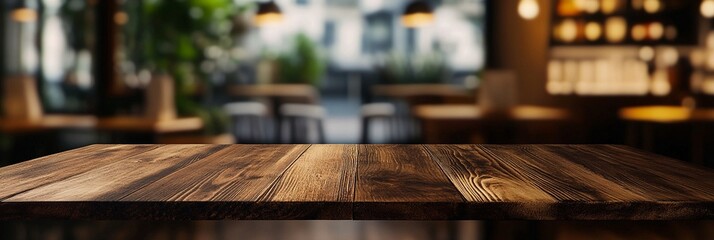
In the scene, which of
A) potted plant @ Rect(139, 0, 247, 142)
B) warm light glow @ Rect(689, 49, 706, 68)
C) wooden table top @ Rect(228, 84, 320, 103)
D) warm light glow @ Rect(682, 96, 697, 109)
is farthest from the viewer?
wooden table top @ Rect(228, 84, 320, 103)

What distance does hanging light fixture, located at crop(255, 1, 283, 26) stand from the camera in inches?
344

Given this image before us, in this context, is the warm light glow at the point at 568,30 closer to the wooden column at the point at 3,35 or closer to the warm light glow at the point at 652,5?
the warm light glow at the point at 652,5

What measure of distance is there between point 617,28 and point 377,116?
105 inches

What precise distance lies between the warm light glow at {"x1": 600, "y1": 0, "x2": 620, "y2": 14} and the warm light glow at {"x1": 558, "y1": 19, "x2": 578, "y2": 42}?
0.31 m

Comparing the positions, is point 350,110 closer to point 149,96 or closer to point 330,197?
point 149,96

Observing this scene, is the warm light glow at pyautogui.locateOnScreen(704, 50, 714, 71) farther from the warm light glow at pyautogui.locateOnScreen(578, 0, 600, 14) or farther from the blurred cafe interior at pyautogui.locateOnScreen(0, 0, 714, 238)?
the warm light glow at pyautogui.locateOnScreen(578, 0, 600, 14)

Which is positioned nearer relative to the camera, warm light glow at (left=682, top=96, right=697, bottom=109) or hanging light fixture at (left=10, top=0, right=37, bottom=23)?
warm light glow at (left=682, top=96, right=697, bottom=109)

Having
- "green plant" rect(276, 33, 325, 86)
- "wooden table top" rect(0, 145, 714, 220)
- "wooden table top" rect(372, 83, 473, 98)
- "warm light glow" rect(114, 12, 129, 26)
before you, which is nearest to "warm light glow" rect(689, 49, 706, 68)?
"wooden table top" rect(372, 83, 473, 98)

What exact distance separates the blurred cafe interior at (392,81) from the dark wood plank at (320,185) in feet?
11.2

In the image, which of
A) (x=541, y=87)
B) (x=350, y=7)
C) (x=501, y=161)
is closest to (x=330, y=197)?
(x=501, y=161)

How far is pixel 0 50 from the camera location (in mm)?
7707

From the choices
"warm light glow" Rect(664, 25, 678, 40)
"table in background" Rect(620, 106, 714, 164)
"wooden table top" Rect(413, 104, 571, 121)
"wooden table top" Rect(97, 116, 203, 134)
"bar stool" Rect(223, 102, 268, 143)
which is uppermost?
"warm light glow" Rect(664, 25, 678, 40)

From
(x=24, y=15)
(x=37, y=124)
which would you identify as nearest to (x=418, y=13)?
(x=24, y=15)

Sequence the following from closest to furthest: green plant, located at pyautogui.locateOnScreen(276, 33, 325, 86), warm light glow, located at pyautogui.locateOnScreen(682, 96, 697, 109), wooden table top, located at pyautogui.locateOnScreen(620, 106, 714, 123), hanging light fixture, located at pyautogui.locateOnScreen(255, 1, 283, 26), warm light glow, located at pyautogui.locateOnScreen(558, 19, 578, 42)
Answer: wooden table top, located at pyautogui.locateOnScreen(620, 106, 714, 123)
warm light glow, located at pyautogui.locateOnScreen(682, 96, 697, 109)
warm light glow, located at pyautogui.locateOnScreen(558, 19, 578, 42)
hanging light fixture, located at pyautogui.locateOnScreen(255, 1, 283, 26)
green plant, located at pyautogui.locateOnScreen(276, 33, 325, 86)
